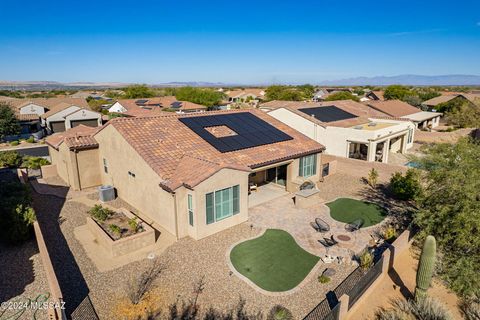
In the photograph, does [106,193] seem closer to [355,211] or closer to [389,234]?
[355,211]

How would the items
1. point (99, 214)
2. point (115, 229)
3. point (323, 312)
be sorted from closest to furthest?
1. point (323, 312)
2. point (115, 229)
3. point (99, 214)

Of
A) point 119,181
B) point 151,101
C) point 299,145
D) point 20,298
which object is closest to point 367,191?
point 299,145

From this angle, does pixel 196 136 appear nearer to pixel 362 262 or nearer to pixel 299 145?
pixel 299 145

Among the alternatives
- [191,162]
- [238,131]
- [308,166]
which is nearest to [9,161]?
[238,131]

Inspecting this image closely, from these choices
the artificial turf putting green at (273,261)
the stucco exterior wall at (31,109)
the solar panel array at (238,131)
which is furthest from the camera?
the stucco exterior wall at (31,109)

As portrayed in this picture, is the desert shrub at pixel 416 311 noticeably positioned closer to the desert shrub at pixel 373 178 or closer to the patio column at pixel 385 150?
the desert shrub at pixel 373 178

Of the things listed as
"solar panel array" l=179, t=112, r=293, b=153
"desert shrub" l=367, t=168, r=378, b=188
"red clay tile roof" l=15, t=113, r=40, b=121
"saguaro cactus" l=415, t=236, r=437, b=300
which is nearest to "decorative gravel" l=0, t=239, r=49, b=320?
"solar panel array" l=179, t=112, r=293, b=153

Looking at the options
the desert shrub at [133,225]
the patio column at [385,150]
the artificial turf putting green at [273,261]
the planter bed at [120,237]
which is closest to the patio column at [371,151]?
the patio column at [385,150]
